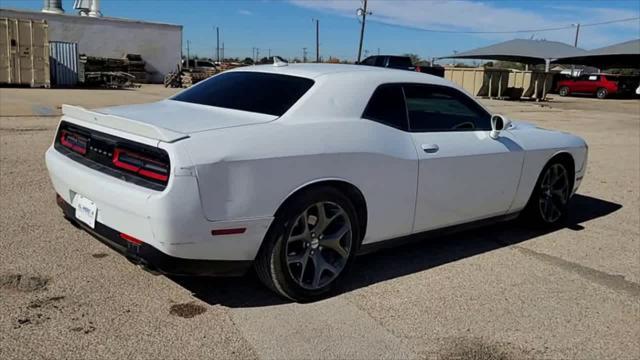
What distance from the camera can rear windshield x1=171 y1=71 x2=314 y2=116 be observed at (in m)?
3.84

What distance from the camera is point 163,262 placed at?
315cm

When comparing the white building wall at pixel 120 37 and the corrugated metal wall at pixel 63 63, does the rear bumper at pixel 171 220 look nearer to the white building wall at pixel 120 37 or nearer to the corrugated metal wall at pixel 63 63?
the corrugated metal wall at pixel 63 63

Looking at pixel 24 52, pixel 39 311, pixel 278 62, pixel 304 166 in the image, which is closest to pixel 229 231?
pixel 304 166

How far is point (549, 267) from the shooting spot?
4.66m

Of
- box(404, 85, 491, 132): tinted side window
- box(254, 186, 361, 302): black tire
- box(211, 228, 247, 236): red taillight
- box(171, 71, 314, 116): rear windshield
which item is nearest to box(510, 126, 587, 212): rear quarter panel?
box(404, 85, 491, 132): tinted side window

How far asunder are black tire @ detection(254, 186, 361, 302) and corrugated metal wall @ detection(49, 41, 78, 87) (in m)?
27.0

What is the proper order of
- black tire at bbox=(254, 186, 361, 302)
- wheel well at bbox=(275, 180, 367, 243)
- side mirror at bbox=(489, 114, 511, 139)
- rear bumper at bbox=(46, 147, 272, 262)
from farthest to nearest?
side mirror at bbox=(489, 114, 511, 139)
wheel well at bbox=(275, 180, 367, 243)
black tire at bbox=(254, 186, 361, 302)
rear bumper at bbox=(46, 147, 272, 262)

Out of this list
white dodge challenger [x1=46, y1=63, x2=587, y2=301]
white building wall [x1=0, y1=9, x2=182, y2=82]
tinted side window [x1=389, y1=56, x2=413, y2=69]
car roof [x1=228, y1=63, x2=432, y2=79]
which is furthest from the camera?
white building wall [x1=0, y1=9, x2=182, y2=82]

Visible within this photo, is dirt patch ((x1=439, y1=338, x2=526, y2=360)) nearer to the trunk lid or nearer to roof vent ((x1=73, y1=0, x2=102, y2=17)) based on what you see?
the trunk lid

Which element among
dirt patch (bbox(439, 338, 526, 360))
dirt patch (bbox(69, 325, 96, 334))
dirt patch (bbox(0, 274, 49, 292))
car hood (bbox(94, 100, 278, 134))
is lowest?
dirt patch (bbox(439, 338, 526, 360))

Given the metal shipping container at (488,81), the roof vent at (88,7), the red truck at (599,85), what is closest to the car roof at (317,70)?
the metal shipping container at (488,81)

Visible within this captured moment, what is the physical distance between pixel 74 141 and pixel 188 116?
0.86m

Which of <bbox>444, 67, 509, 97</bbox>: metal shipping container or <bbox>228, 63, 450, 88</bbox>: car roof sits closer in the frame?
<bbox>228, 63, 450, 88</bbox>: car roof

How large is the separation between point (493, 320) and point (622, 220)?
3556 mm
